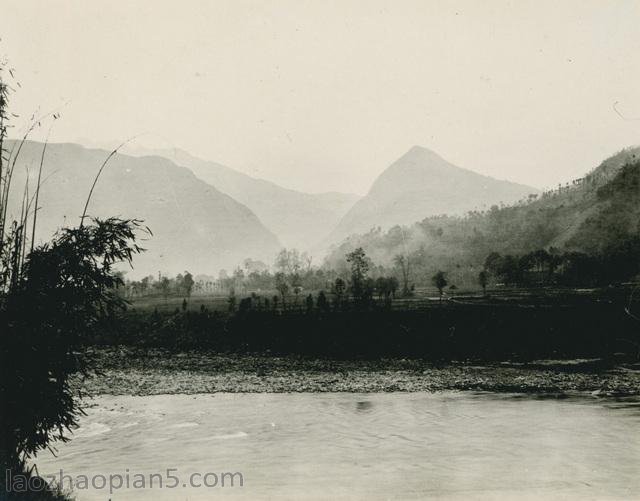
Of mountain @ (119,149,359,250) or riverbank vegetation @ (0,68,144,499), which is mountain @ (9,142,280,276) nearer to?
mountain @ (119,149,359,250)

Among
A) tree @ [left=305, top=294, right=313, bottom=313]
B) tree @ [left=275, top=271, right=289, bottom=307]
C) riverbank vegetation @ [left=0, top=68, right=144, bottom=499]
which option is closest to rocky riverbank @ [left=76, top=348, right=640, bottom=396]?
tree @ [left=305, top=294, right=313, bottom=313]

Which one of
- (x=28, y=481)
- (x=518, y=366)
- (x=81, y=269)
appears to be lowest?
(x=518, y=366)

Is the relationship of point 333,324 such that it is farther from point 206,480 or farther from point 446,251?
point 206,480

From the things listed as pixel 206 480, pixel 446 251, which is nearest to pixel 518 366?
pixel 206 480

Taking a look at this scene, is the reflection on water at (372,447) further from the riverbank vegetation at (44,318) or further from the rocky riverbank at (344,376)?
the riverbank vegetation at (44,318)

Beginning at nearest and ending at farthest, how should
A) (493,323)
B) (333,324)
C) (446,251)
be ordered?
(493,323)
(333,324)
(446,251)

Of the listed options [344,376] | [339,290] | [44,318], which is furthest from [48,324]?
[339,290]
